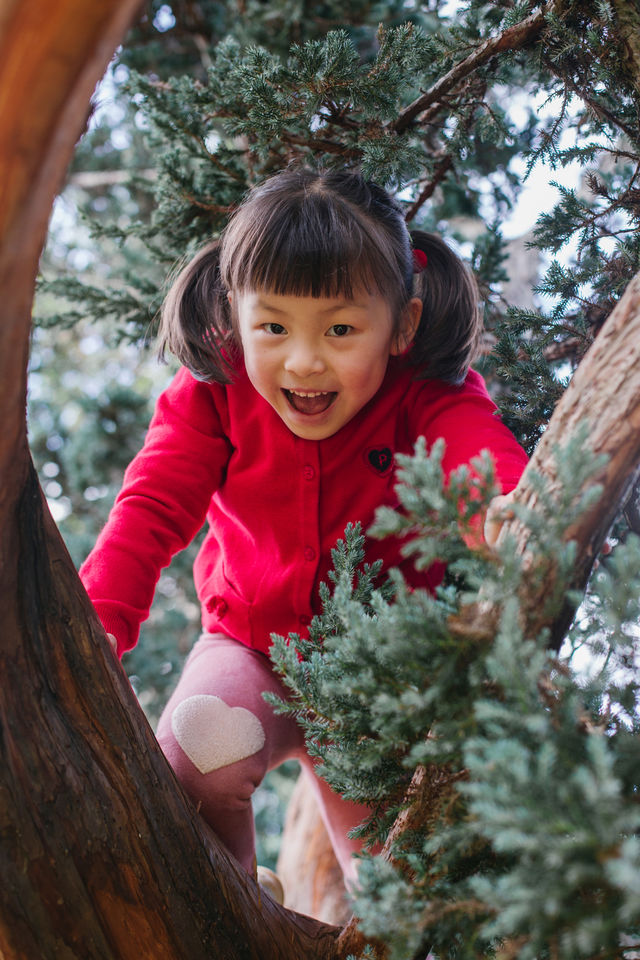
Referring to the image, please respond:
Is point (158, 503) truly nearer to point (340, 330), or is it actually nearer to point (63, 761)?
point (340, 330)

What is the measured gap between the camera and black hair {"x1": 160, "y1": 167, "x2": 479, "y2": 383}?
170 centimetres

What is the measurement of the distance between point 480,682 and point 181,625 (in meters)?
3.42

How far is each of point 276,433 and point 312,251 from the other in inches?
19.3

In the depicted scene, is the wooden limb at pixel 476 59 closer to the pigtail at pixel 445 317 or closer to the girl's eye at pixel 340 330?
the pigtail at pixel 445 317

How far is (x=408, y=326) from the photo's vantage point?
1.93 m

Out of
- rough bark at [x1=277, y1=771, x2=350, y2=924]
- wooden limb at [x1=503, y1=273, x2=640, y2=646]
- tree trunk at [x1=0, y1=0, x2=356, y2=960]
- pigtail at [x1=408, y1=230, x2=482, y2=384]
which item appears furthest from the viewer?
rough bark at [x1=277, y1=771, x2=350, y2=924]

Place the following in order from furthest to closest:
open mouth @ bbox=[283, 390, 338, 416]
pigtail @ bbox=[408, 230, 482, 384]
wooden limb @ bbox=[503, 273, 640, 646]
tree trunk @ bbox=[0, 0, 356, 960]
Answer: pigtail @ bbox=[408, 230, 482, 384] → open mouth @ bbox=[283, 390, 338, 416] → wooden limb @ bbox=[503, 273, 640, 646] → tree trunk @ bbox=[0, 0, 356, 960]

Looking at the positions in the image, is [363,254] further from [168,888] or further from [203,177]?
[168,888]

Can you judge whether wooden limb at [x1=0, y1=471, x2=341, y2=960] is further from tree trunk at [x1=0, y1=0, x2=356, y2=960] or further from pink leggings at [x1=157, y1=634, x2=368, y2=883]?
pink leggings at [x1=157, y1=634, x2=368, y2=883]

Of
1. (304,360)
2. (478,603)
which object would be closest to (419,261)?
(304,360)

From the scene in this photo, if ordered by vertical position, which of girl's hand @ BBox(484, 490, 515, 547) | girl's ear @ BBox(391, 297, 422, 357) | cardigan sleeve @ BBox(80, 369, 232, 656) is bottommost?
girl's hand @ BBox(484, 490, 515, 547)

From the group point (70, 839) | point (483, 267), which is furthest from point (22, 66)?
point (483, 267)

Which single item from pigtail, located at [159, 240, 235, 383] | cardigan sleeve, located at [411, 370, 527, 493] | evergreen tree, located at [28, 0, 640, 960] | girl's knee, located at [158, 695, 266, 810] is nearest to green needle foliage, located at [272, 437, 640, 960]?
evergreen tree, located at [28, 0, 640, 960]

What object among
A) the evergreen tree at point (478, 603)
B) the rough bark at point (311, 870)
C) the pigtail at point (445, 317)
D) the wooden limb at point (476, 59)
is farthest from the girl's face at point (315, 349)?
the rough bark at point (311, 870)
